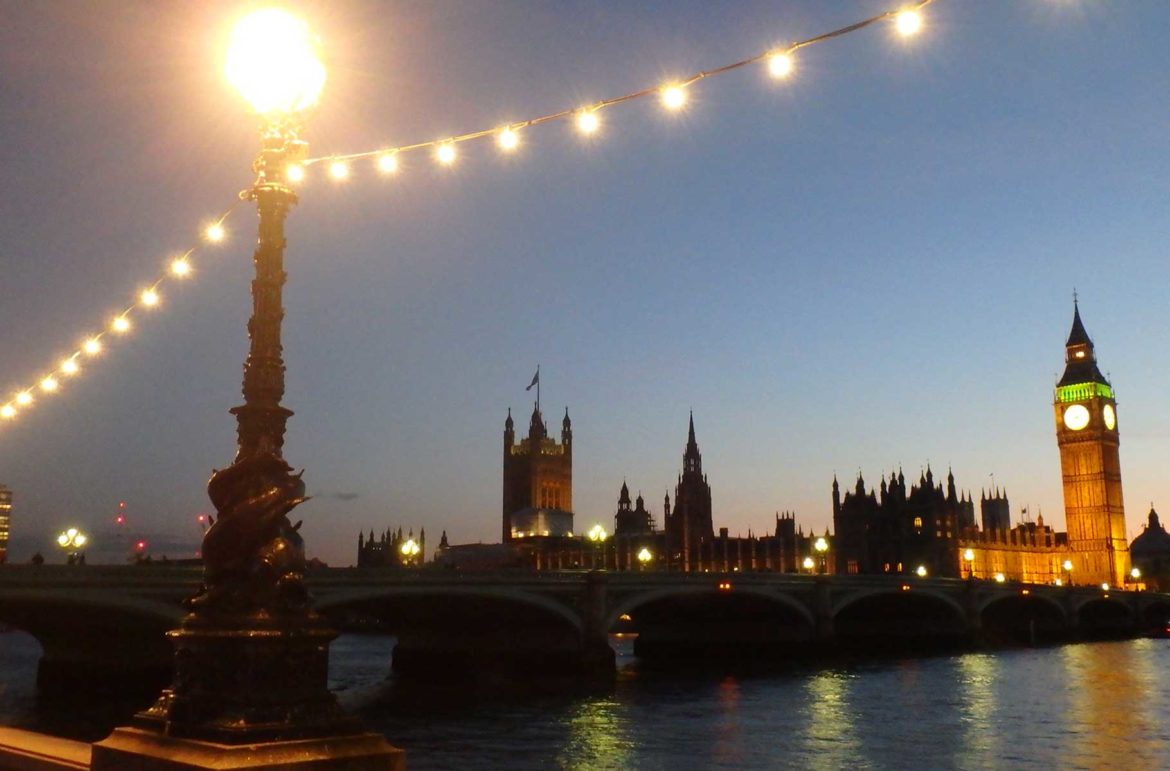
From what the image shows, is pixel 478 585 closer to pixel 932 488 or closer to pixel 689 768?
pixel 689 768

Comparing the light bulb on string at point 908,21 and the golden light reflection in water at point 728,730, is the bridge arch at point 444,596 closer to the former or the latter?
the golden light reflection in water at point 728,730

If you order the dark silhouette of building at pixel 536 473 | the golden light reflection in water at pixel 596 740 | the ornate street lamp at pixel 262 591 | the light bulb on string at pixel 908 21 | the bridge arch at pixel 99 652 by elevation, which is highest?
the dark silhouette of building at pixel 536 473

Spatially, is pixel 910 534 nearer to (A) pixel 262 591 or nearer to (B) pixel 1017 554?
(B) pixel 1017 554

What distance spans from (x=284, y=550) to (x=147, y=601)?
907 inches

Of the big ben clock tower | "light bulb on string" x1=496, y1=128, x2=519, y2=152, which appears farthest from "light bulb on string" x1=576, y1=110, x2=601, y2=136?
the big ben clock tower

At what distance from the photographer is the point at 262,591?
22.0 ft

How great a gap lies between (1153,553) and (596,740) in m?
A: 147

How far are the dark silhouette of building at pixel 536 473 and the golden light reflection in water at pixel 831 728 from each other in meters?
105

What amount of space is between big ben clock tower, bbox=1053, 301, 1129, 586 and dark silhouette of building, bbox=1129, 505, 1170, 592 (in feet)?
106

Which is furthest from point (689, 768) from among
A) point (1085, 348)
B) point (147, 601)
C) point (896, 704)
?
point (1085, 348)

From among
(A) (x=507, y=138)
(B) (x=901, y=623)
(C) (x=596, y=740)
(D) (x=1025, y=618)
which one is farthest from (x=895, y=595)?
(A) (x=507, y=138)

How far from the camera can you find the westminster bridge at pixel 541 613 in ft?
92.5

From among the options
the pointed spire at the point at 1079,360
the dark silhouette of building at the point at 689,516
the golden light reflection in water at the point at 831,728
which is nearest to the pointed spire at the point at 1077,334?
the pointed spire at the point at 1079,360

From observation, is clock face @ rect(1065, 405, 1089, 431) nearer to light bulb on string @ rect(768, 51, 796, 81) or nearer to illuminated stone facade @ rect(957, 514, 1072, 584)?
illuminated stone facade @ rect(957, 514, 1072, 584)
